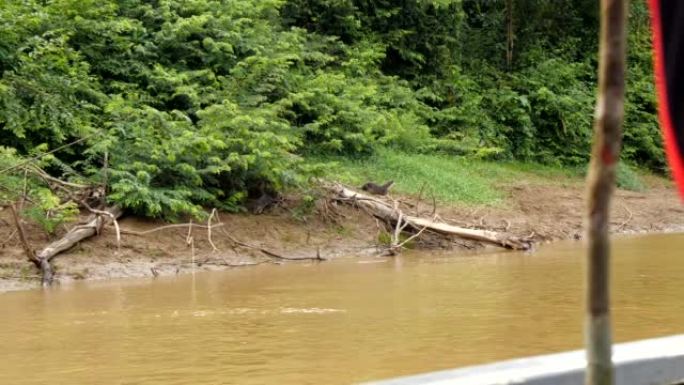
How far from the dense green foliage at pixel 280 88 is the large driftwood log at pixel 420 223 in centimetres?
107

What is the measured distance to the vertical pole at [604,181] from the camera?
1.61m

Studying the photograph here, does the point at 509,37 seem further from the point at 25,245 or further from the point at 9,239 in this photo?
the point at 25,245

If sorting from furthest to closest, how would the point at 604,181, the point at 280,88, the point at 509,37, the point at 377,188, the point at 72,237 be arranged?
the point at 509,37, the point at 280,88, the point at 377,188, the point at 72,237, the point at 604,181

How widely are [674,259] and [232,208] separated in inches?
241

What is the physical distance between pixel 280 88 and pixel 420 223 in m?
4.11

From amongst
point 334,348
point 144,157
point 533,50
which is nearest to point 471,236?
point 144,157

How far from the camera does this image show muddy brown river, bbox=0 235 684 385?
6.16 m

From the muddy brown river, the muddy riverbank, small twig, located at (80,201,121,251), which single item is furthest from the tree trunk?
small twig, located at (80,201,121,251)

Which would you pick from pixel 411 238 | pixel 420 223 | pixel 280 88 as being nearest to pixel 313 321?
pixel 411 238

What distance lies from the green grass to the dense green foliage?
36 cm

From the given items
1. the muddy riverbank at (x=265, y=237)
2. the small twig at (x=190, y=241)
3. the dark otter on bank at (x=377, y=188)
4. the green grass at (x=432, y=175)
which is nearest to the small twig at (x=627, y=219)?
the muddy riverbank at (x=265, y=237)

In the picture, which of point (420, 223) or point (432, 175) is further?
point (432, 175)

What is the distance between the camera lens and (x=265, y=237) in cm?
1306

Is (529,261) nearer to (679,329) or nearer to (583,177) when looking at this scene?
(679,329)
